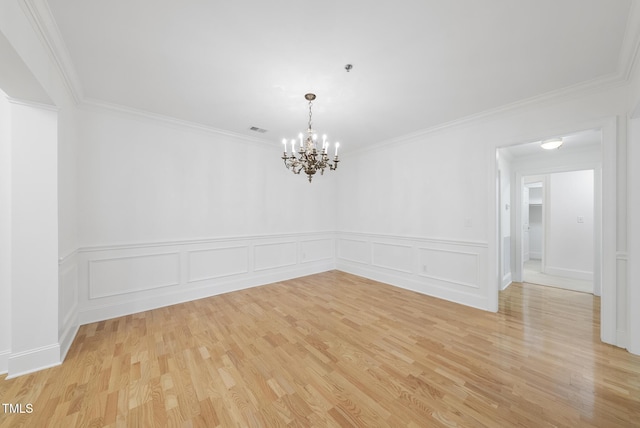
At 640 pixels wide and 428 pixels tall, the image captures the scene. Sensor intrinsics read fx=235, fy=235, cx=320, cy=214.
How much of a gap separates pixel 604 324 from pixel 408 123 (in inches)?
135

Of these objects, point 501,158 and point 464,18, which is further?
point 501,158

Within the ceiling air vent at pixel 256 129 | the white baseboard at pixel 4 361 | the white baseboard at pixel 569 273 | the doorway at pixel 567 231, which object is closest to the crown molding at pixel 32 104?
the white baseboard at pixel 4 361

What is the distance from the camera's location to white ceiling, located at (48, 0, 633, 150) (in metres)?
1.71

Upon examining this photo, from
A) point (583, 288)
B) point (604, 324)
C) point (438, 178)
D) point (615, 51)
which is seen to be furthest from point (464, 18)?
point (583, 288)

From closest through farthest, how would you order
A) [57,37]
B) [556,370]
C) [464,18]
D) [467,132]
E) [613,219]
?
[464,18] < [57,37] < [556,370] < [613,219] < [467,132]

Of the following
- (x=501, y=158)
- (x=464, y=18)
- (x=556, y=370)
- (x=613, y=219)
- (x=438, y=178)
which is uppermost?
(x=464, y=18)

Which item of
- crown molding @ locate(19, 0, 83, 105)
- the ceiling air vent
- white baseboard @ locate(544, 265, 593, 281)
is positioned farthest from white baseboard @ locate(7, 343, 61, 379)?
white baseboard @ locate(544, 265, 593, 281)

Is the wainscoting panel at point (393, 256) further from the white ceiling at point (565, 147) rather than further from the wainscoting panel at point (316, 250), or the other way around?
the white ceiling at point (565, 147)

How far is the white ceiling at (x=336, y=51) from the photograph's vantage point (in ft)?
5.61

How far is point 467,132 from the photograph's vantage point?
370 centimetres

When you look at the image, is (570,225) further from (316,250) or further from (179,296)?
(179,296)

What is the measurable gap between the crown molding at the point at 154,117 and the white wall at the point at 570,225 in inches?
270

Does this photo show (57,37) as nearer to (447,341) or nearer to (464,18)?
(464,18)

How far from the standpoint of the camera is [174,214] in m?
3.75
